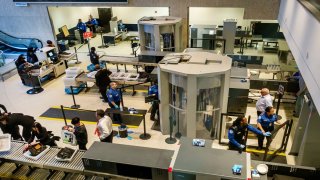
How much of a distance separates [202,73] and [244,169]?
3.14 m

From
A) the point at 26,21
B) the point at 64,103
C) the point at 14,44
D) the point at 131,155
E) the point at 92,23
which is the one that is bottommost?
the point at 64,103

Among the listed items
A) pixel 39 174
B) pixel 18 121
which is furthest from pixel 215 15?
pixel 39 174

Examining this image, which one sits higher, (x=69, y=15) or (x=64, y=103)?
(x=69, y=15)

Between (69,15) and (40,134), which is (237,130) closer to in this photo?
(40,134)

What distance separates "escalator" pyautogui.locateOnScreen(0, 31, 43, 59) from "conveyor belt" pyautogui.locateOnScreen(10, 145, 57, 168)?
35.9ft

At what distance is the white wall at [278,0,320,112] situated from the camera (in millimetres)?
4703

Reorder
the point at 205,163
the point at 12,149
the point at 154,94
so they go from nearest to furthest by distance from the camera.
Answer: the point at 205,163 → the point at 12,149 → the point at 154,94

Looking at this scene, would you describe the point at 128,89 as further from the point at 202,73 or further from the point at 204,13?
the point at 204,13

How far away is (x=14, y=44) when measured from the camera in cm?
1516

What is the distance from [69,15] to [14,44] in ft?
13.6

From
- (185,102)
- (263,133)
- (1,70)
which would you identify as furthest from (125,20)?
(263,133)

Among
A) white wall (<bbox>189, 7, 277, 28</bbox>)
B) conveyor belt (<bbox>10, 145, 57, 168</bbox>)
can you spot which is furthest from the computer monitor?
conveyor belt (<bbox>10, 145, 57, 168</bbox>)

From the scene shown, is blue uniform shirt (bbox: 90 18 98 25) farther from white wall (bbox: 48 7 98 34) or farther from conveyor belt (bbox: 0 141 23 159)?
conveyor belt (bbox: 0 141 23 159)

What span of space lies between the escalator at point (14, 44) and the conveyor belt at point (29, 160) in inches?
431
